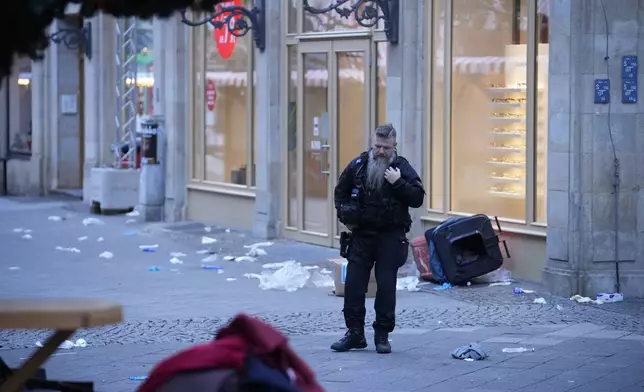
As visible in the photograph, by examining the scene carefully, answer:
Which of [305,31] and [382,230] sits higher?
[305,31]

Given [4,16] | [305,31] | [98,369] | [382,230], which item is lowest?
[98,369]

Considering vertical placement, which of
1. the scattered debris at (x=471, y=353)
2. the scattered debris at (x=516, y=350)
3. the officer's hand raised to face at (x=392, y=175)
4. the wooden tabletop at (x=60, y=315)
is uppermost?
the officer's hand raised to face at (x=392, y=175)

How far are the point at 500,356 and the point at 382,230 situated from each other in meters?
1.29

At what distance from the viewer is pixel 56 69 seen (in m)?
25.7

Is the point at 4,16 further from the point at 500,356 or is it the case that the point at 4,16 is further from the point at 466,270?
the point at 466,270

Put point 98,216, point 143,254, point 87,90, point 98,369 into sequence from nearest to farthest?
point 98,369, point 143,254, point 98,216, point 87,90

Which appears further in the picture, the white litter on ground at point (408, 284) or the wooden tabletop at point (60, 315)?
the white litter on ground at point (408, 284)

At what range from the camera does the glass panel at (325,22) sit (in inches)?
621

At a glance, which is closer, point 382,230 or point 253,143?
point 382,230

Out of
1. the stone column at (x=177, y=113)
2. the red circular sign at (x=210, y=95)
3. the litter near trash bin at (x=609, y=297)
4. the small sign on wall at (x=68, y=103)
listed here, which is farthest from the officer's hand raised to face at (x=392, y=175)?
the small sign on wall at (x=68, y=103)

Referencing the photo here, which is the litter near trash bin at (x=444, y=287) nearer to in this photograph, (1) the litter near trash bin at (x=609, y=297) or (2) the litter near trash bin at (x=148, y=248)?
(1) the litter near trash bin at (x=609, y=297)

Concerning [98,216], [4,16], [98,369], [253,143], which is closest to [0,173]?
[98,216]

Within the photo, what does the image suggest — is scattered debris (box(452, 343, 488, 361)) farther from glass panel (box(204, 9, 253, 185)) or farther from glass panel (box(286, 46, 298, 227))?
glass panel (box(204, 9, 253, 185))

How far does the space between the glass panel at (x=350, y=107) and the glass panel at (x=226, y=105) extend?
2.50 m
